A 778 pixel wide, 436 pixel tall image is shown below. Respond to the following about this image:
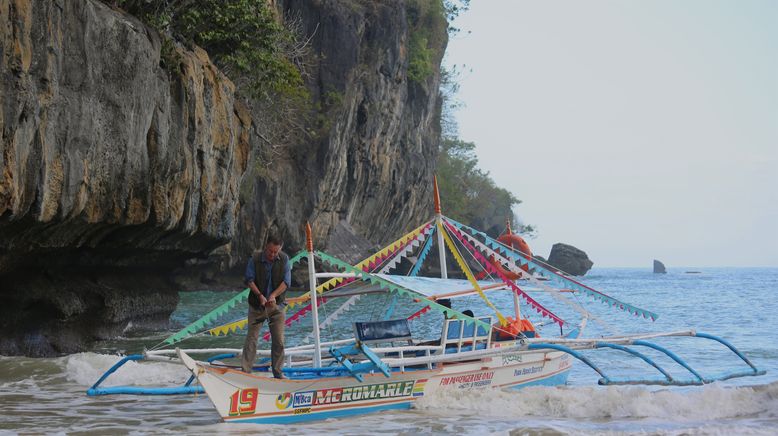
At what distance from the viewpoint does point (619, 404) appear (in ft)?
37.5

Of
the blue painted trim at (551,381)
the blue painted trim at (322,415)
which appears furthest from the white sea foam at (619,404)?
the blue painted trim at (551,381)

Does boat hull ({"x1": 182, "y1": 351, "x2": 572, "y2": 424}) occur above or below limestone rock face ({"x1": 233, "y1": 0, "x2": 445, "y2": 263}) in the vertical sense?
below

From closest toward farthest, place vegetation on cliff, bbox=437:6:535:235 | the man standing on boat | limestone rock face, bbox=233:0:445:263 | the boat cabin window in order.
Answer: the man standing on boat, the boat cabin window, limestone rock face, bbox=233:0:445:263, vegetation on cliff, bbox=437:6:535:235

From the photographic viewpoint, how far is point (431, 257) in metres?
64.2

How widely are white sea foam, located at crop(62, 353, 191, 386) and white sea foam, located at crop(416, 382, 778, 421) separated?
4.98 meters

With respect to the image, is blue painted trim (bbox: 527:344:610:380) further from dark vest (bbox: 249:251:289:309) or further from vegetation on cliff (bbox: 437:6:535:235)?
vegetation on cliff (bbox: 437:6:535:235)

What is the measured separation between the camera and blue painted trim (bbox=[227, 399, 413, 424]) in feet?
33.5

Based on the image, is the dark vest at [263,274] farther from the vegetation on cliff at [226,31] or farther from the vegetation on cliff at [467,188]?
the vegetation on cliff at [467,188]

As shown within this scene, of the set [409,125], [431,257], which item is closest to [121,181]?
[409,125]

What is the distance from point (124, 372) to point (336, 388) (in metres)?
5.43

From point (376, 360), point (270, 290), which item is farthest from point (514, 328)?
point (270, 290)

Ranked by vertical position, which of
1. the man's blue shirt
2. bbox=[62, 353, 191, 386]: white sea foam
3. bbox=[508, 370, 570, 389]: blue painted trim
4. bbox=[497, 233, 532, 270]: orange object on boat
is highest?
bbox=[497, 233, 532, 270]: orange object on boat

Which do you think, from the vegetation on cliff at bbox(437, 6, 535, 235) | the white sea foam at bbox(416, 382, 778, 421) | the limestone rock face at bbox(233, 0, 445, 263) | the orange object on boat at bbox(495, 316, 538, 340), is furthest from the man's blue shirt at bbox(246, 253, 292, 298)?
the vegetation on cliff at bbox(437, 6, 535, 235)

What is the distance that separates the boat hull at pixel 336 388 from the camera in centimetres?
994
